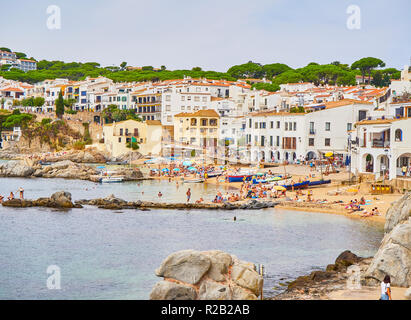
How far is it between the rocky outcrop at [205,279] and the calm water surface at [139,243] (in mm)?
4478

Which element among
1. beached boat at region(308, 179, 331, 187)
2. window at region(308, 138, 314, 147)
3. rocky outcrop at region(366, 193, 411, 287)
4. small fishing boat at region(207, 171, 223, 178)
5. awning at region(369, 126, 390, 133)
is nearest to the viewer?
rocky outcrop at region(366, 193, 411, 287)

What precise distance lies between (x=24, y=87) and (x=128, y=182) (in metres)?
88.4

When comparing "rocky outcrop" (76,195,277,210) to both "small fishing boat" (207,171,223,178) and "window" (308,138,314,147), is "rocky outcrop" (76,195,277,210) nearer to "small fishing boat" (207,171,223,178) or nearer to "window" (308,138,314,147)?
"small fishing boat" (207,171,223,178)

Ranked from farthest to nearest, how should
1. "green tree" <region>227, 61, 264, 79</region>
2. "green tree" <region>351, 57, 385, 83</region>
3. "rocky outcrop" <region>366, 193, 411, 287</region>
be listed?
"green tree" <region>227, 61, 264, 79</region> → "green tree" <region>351, 57, 385, 83</region> → "rocky outcrop" <region>366, 193, 411, 287</region>

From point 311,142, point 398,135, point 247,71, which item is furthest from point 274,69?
point 398,135

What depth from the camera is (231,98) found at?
309 ft

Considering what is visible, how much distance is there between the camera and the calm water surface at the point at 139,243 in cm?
2278

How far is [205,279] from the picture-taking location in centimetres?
1648

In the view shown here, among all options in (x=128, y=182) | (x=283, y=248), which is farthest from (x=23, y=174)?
(x=283, y=248)

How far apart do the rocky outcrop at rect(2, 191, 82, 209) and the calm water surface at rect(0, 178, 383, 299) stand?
1282 millimetres

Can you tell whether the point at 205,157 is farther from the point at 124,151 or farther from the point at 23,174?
the point at 23,174

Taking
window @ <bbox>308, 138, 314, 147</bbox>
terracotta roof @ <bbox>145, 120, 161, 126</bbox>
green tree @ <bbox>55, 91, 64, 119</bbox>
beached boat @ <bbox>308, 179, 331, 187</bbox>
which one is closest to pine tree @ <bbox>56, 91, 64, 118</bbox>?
green tree @ <bbox>55, 91, 64, 119</bbox>

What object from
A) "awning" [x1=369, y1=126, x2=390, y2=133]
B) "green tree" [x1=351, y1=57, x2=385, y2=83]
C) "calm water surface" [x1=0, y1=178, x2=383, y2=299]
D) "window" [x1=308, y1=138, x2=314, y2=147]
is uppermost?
"green tree" [x1=351, y1=57, x2=385, y2=83]

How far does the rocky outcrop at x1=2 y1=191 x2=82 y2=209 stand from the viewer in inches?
1681
